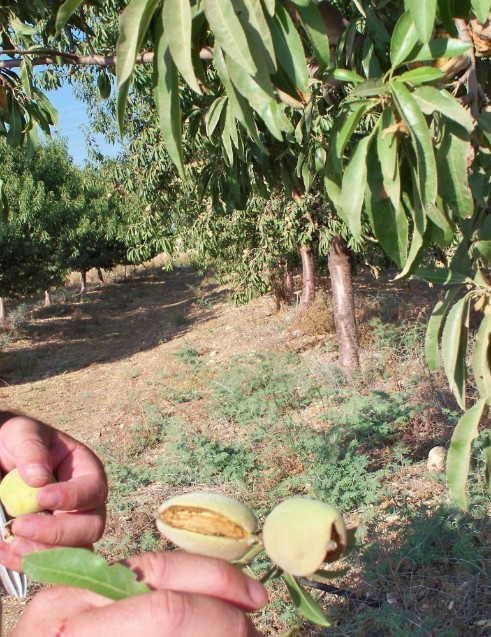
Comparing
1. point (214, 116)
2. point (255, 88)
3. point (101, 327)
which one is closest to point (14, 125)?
point (214, 116)

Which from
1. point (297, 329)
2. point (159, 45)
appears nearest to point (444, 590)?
point (159, 45)

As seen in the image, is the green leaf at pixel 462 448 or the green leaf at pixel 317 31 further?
the green leaf at pixel 462 448

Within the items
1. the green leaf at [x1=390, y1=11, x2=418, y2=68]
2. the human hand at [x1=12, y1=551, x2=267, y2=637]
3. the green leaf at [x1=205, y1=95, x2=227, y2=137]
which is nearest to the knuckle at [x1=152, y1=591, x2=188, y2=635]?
the human hand at [x1=12, y1=551, x2=267, y2=637]

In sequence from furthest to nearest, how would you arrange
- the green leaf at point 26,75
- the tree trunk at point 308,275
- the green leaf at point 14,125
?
the tree trunk at point 308,275 < the green leaf at point 14,125 < the green leaf at point 26,75

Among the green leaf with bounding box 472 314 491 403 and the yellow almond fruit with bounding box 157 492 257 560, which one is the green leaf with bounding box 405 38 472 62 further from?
the yellow almond fruit with bounding box 157 492 257 560

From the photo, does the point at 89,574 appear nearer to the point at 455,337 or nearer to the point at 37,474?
the point at 37,474

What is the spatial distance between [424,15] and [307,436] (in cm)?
418

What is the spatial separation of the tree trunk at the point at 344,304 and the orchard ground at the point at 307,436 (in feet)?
0.60

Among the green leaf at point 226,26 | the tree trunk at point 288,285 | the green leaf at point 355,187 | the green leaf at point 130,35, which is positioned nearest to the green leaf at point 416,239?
the green leaf at point 355,187

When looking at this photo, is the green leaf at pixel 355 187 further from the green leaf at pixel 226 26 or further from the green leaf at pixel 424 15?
the green leaf at pixel 226 26

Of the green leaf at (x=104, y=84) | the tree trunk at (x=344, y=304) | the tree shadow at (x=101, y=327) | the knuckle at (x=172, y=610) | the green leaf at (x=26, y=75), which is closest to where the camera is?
the knuckle at (x=172, y=610)

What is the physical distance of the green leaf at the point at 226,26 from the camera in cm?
90

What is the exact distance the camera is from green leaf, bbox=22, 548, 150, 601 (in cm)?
54

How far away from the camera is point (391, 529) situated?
11.2 feet
